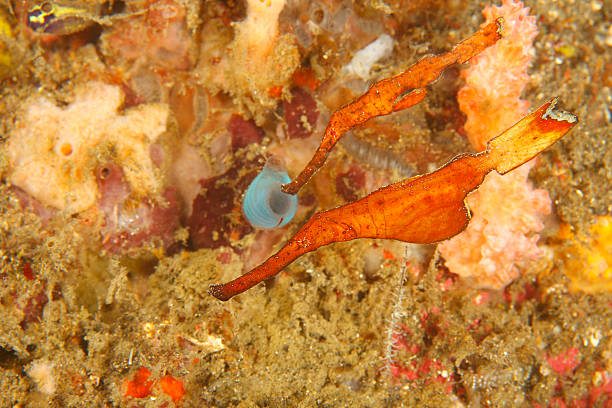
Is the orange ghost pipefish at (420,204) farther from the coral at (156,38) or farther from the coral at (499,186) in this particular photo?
the coral at (156,38)

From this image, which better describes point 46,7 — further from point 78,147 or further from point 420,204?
point 420,204

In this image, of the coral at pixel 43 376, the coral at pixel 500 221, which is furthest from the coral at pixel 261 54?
the coral at pixel 43 376

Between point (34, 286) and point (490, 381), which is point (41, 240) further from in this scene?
point (490, 381)

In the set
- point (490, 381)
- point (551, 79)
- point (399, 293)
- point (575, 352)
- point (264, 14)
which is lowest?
point (575, 352)

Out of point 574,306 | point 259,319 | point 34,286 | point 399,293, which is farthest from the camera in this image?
point 574,306

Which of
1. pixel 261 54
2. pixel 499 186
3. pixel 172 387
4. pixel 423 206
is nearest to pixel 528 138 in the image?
pixel 423 206

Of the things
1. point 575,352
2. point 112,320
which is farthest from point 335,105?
point 575,352
